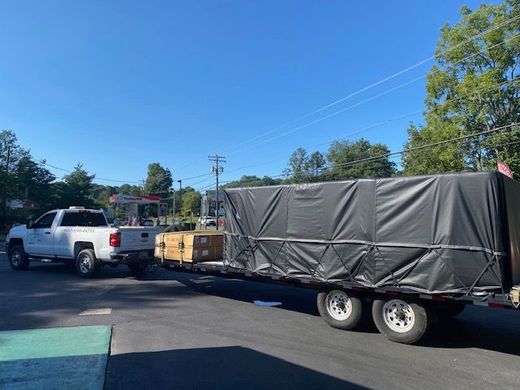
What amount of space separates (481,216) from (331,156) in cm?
10461

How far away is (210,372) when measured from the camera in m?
5.76

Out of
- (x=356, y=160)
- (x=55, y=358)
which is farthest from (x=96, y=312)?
(x=356, y=160)

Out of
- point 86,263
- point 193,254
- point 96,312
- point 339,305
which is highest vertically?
point 193,254

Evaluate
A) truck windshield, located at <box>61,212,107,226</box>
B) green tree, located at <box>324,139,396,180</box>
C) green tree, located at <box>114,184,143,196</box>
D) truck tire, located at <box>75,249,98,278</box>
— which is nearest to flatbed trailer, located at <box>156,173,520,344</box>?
truck tire, located at <box>75,249,98,278</box>

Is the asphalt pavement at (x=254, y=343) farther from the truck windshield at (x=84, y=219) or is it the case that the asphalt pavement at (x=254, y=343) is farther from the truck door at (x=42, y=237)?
the truck windshield at (x=84, y=219)

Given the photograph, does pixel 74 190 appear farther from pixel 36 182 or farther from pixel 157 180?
pixel 157 180

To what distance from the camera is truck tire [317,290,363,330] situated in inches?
307

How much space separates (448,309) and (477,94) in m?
23.7

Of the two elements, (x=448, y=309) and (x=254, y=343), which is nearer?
(x=254, y=343)

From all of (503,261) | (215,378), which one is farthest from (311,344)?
(503,261)

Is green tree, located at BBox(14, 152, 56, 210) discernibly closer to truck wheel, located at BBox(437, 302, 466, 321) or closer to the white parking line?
the white parking line

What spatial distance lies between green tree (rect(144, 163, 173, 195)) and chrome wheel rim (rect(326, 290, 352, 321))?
128536 mm

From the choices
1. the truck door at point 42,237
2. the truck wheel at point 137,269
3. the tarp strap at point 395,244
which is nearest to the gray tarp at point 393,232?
the tarp strap at point 395,244

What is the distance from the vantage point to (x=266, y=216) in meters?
9.20
